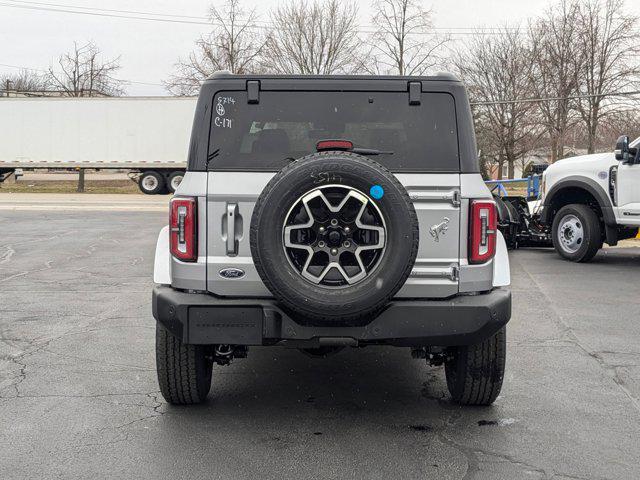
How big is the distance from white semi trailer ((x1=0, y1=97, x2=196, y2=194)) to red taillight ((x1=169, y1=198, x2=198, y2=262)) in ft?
98.0

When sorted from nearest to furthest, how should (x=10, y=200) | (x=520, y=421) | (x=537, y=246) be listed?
(x=520, y=421) → (x=537, y=246) → (x=10, y=200)

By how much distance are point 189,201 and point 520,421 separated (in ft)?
7.58

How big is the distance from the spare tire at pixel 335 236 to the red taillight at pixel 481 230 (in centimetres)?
52

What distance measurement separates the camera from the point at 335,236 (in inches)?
155

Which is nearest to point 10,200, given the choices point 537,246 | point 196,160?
point 537,246

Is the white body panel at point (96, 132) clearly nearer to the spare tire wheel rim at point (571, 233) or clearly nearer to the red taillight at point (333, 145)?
the spare tire wheel rim at point (571, 233)

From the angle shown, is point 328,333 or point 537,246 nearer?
point 328,333

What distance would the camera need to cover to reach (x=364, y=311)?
12.9 ft

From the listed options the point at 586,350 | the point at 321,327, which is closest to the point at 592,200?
the point at 586,350

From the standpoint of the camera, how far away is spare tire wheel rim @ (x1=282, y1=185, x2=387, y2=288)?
13.0 feet

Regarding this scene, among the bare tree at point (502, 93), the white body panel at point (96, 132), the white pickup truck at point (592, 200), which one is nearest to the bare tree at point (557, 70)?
the bare tree at point (502, 93)

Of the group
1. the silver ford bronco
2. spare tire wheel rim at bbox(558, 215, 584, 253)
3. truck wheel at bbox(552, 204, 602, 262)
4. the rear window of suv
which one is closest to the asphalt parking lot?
the silver ford bronco

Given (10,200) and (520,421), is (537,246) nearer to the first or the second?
(520,421)

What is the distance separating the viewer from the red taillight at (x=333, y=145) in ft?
14.1
